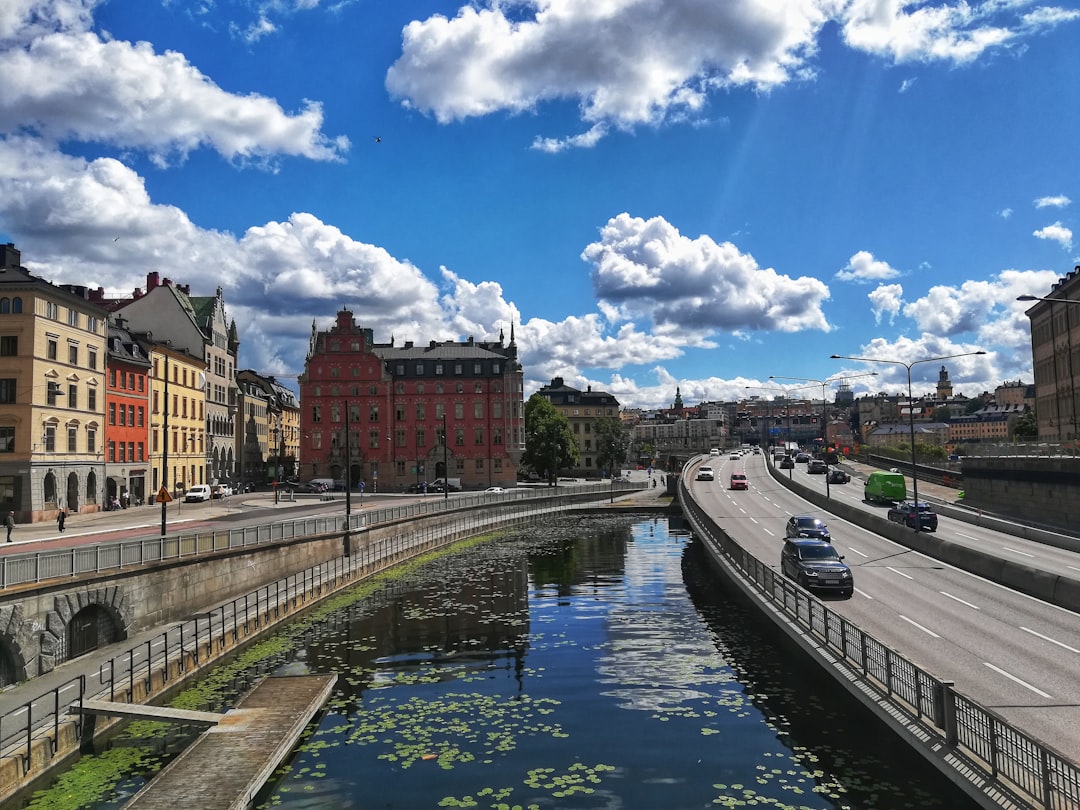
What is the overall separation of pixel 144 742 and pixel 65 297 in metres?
44.6

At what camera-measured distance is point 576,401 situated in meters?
165

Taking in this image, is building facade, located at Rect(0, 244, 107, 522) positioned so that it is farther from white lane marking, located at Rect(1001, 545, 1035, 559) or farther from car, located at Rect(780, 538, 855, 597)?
A: white lane marking, located at Rect(1001, 545, 1035, 559)

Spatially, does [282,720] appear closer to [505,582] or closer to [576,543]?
[505,582]

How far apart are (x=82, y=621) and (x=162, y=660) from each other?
3.85 m

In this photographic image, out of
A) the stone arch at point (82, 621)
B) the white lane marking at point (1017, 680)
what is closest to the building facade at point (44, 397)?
the stone arch at point (82, 621)

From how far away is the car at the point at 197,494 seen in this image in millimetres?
68375

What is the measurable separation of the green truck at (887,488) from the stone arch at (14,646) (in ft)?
208

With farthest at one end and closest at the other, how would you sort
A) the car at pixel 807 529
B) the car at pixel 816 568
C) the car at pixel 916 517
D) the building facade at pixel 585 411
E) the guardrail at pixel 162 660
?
1. the building facade at pixel 585 411
2. the car at pixel 916 517
3. the car at pixel 807 529
4. the car at pixel 816 568
5. the guardrail at pixel 162 660

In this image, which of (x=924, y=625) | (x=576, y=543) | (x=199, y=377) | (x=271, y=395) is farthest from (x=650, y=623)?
(x=271, y=395)

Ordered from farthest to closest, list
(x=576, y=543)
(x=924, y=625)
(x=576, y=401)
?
1. (x=576, y=401)
2. (x=576, y=543)
3. (x=924, y=625)

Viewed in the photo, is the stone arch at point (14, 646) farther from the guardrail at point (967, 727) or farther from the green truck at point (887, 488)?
the green truck at point (887, 488)

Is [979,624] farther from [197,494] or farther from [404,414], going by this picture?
[404,414]

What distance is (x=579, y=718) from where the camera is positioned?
63.2 ft

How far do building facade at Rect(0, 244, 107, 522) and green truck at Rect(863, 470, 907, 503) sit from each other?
212 feet
